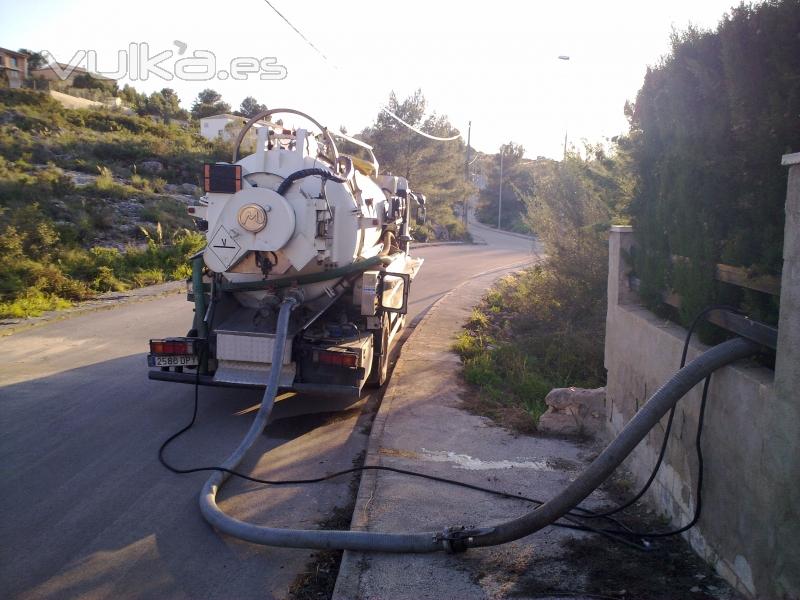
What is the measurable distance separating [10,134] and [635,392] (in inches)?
1448

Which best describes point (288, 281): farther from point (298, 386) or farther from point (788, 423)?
point (788, 423)

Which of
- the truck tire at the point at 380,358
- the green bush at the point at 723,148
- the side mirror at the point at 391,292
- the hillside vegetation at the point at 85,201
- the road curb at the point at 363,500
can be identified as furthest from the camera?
the hillside vegetation at the point at 85,201

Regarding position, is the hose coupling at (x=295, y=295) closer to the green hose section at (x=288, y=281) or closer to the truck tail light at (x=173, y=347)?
the green hose section at (x=288, y=281)

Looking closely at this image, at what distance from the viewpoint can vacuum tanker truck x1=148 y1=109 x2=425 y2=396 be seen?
7379 millimetres

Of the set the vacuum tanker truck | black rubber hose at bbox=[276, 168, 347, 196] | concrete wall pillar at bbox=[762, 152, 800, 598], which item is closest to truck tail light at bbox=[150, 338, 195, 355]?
the vacuum tanker truck

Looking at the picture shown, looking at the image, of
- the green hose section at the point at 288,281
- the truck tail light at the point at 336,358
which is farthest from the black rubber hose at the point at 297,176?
the truck tail light at the point at 336,358

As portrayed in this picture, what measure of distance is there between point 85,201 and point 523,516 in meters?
25.3

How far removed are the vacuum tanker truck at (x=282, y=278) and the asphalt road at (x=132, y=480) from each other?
58 cm

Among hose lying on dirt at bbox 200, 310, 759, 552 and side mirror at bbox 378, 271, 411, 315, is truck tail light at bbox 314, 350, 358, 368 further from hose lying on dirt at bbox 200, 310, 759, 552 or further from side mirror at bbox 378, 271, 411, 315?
hose lying on dirt at bbox 200, 310, 759, 552

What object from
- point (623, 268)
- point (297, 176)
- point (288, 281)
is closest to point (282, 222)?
point (297, 176)

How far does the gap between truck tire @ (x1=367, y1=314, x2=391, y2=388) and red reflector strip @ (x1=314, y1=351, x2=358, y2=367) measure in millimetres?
1122

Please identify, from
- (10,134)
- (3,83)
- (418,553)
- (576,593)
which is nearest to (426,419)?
(418,553)

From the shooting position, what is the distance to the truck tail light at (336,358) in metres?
7.27

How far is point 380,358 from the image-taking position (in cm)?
860
